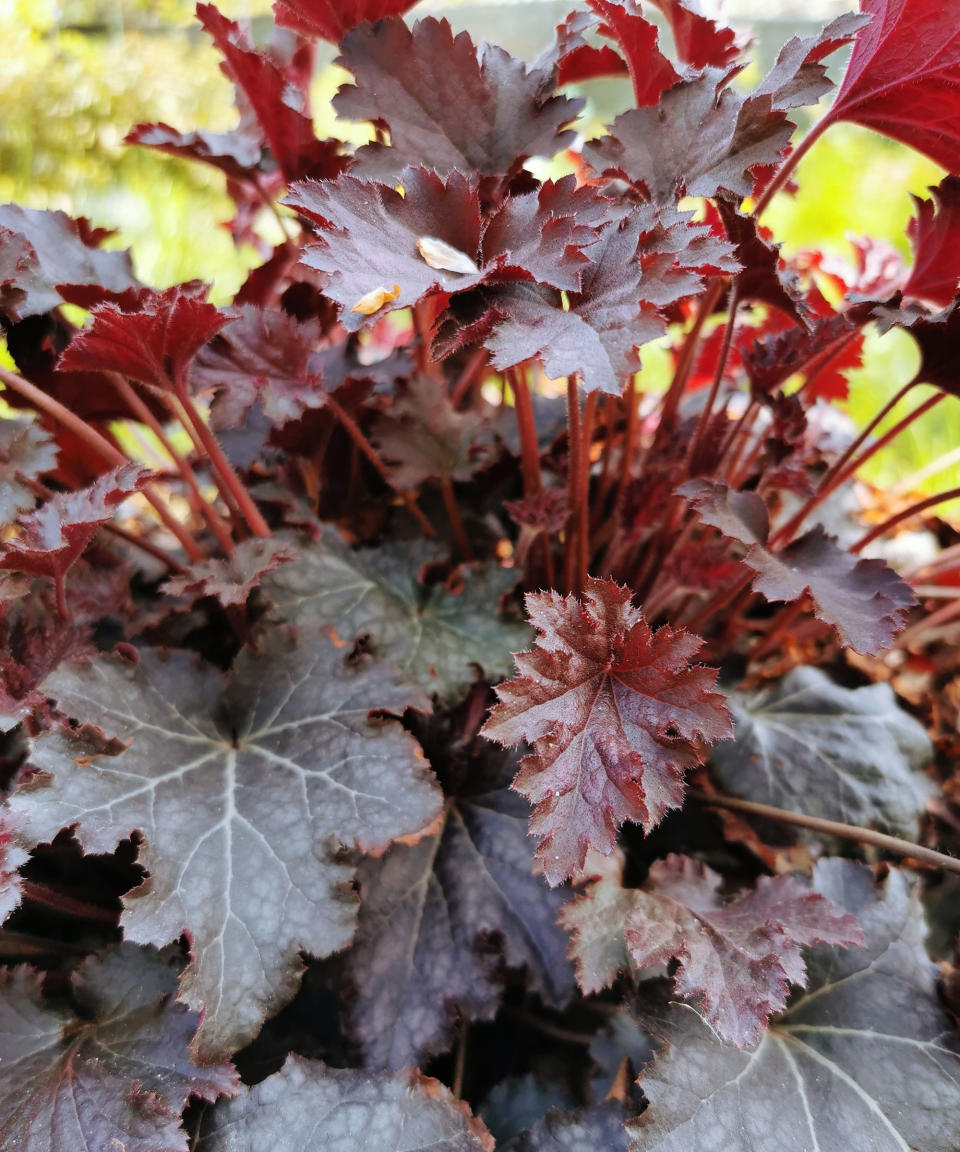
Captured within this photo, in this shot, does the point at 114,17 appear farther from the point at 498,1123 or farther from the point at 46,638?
the point at 498,1123

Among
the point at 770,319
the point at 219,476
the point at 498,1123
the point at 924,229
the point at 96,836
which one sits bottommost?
the point at 498,1123

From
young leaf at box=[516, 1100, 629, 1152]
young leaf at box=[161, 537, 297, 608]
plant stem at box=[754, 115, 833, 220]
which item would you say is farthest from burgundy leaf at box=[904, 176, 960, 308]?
young leaf at box=[516, 1100, 629, 1152]

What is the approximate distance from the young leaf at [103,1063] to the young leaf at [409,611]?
374mm

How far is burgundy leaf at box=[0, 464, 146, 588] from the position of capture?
75cm

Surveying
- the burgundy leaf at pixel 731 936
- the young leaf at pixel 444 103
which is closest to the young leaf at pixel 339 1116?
the burgundy leaf at pixel 731 936

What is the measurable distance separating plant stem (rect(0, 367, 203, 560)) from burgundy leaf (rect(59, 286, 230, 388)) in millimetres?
79

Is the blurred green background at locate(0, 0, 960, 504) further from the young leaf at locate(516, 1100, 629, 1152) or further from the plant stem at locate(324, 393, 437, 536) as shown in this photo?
the young leaf at locate(516, 1100, 629, 1152)

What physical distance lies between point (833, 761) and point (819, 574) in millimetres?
259

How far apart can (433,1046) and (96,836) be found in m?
0.38

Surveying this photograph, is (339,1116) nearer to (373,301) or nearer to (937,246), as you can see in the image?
(373,301)

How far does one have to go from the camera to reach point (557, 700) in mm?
724

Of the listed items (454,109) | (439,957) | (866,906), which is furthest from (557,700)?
(454,109)

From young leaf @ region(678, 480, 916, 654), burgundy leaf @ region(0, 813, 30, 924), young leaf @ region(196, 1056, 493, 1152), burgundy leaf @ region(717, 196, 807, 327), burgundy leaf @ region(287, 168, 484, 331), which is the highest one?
burgundy leaf @ region(717, 196, 807, 327)

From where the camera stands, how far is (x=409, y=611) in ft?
3.19
